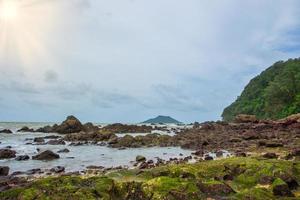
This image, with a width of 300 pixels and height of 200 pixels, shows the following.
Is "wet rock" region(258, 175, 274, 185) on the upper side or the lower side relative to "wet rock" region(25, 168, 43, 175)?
upper

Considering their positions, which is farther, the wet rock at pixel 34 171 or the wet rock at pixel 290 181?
the wet rock at pixel 34 171

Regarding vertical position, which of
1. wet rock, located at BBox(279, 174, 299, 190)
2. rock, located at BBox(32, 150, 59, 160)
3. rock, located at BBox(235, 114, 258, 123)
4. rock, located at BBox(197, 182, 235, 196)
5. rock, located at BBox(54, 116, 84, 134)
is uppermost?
rock, located at BBox(235, 114, 258, 123)

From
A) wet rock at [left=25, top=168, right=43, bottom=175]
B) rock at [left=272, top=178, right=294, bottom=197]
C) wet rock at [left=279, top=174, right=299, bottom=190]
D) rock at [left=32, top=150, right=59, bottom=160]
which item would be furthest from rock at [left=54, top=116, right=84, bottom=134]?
rock at [left=272, top=178, right=294, bottom=197]

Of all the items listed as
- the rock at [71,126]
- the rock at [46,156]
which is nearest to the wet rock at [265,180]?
the rock at [46,156]

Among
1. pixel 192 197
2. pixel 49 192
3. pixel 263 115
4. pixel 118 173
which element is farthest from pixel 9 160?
pixel 263 115

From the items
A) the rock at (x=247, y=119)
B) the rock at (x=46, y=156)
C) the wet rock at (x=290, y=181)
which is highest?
the rock at (x=247, y=119)

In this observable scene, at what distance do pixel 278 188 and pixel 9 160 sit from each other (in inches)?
928

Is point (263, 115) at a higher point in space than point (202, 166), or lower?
higher

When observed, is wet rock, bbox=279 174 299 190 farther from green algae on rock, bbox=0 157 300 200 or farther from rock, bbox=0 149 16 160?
rock, bbox=0 149 16 160

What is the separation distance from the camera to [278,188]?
1169 cm

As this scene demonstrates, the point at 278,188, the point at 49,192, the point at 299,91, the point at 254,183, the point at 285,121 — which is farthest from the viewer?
the point at 299,91

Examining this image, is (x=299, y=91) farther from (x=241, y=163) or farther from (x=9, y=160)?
(x=241, y=163)

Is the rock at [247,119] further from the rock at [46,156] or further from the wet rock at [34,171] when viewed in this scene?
the wet rock at [34,171]

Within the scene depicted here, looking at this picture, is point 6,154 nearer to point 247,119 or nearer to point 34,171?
point 34,171
